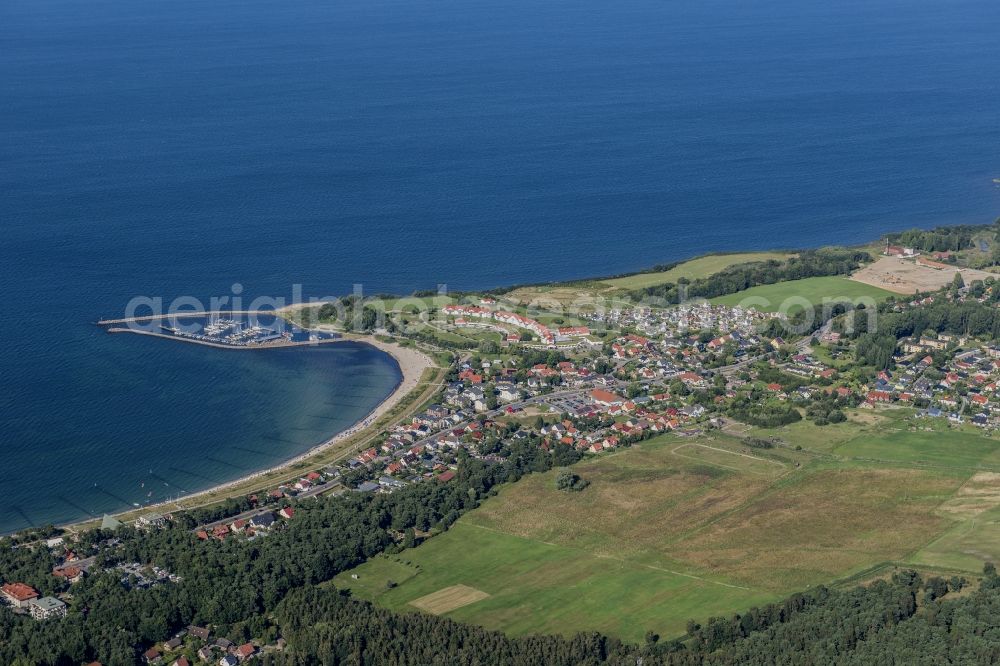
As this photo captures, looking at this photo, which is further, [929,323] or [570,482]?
[929,323]

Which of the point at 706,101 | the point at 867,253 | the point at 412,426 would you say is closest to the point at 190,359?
the point at 412,426

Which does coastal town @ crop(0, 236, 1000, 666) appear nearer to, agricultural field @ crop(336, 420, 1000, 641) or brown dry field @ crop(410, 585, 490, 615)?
agricultural field @ crop(336, 420, 1000, 641)

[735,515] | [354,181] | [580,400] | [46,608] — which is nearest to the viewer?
[46,608]

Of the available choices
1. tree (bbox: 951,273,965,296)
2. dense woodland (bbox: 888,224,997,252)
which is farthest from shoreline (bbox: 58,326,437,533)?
dense woodland (bbox: 888,224,997,252)

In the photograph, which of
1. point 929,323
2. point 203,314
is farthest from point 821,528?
point 203,314

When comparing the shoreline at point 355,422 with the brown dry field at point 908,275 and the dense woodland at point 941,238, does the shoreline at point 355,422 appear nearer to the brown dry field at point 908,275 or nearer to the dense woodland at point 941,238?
the brown dry field at point 908,275

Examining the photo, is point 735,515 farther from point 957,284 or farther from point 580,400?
point 957,284

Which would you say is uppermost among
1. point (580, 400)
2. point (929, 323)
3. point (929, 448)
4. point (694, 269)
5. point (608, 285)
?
point (694, 269)
